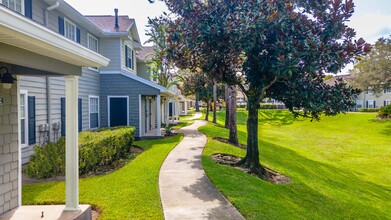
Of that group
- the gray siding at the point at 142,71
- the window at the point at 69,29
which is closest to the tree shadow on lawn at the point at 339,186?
the window at the point at 69,29

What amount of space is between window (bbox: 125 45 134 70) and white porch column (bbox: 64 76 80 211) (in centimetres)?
1268

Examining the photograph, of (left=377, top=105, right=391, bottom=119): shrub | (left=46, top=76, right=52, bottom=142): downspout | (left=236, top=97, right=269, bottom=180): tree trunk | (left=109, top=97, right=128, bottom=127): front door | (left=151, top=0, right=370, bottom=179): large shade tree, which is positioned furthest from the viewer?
(left=377, top=105, right=391, bottom=119): shrub

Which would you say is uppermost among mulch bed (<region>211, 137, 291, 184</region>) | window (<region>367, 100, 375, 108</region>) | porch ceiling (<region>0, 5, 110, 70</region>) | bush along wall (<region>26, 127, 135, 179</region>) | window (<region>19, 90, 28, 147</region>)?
porch ceiling (<region>0, 5, 110, 70</region>)

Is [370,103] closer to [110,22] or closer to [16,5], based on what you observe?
[110,22]

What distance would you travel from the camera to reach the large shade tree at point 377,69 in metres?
32.4

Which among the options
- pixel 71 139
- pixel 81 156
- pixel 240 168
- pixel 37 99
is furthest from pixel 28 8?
pixel 240 168

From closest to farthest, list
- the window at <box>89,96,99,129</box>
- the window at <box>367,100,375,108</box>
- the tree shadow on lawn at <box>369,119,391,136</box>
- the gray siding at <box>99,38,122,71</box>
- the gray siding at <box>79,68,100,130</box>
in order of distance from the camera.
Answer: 1. the gray siding at <box>79,68,100,130</box>
2. the window at <box>89,96,99,129</box>
3. the gray siding at <box>99,38,122,71</box>
4. the tree shadow on lawn at <box>369,119,391,136</box>
5. the window at <box>367,100,375,108</box>

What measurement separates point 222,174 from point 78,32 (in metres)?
9.28

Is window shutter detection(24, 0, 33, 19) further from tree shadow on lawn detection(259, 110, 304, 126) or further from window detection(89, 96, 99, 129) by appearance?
tree shadow on lawn detection(259, 110, 304, 126)

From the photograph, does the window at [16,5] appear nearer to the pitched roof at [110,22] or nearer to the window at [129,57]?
the pitched roof at [110,22]

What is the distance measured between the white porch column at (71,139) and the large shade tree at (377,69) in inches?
1382

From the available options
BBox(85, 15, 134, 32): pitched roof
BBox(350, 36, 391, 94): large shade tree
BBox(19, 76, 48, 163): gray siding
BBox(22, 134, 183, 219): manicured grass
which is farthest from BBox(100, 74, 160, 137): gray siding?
BBox(350, 36, 391, 94): large shade tree

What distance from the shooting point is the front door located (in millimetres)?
15914

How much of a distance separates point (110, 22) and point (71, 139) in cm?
1401
